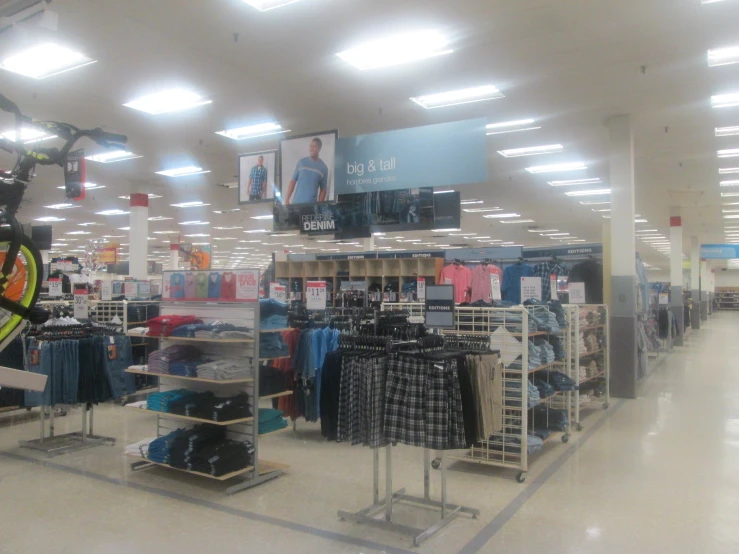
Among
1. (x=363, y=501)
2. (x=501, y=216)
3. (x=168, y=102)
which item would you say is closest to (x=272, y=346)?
(x=363, y=501)

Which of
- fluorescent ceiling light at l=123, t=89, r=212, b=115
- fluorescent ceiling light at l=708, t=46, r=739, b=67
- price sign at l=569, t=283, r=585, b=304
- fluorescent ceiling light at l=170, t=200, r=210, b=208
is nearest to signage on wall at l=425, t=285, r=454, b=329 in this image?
price sign at l=569, t=283, r=585, b=304

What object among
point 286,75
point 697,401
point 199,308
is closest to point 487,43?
point 286,75

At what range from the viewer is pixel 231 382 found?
4.85m

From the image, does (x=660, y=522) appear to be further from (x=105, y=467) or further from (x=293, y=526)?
(x=105, y=467)

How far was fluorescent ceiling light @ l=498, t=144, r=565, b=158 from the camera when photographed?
10.4 metres

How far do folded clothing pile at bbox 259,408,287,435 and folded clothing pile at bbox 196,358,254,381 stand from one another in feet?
1.36

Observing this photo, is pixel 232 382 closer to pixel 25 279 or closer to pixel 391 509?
pixel 391 509

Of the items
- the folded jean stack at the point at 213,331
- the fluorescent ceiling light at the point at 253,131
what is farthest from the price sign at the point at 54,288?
the folded jean stack at the point at 213,331

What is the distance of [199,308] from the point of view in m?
5.38

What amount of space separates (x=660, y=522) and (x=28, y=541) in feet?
14.6

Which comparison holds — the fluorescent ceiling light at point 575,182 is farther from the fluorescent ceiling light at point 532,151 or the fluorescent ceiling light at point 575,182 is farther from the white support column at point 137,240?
the white support column at point 137,240

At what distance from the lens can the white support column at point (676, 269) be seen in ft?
56.8

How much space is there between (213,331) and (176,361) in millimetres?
500

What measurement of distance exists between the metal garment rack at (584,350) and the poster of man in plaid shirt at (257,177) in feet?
13.2
